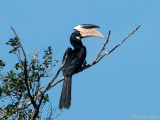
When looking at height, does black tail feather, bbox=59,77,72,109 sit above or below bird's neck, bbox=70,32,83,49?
below

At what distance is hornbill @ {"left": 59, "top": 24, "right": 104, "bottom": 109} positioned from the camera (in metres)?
7.00

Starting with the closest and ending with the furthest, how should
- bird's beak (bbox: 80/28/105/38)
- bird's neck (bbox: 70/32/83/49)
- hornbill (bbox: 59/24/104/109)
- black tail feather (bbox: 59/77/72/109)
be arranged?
1. black tail feather (bbox: 59/77/72/109)
2. hornbill (bbox: 59/24/104/109)
3. bird's beak (bbox: 80/28/105/38)
4. bird's neck (bbox: 70/32/83/49)

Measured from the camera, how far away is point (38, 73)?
5.87 m

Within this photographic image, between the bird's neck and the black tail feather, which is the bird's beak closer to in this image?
the bird's neck

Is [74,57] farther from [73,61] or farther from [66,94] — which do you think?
[66,94]

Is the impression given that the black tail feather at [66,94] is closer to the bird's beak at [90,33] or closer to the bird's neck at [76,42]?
the bird's neck at [76,42]

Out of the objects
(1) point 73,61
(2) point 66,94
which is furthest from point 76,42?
(2) point 66,94

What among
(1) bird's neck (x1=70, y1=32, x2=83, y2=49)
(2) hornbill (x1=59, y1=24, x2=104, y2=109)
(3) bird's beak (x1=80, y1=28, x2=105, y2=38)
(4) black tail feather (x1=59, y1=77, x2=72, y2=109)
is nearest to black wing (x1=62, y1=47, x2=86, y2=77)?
(2) hornbill (x1=59, y1=24, x2=104, y2=109)

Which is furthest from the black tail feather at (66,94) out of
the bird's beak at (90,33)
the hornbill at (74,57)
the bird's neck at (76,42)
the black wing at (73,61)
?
the bird's beak at (90,33)

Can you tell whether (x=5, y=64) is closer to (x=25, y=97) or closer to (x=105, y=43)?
(x=25, y=97)

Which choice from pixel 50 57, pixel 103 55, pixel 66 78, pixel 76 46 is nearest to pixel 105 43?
pixel 103 55

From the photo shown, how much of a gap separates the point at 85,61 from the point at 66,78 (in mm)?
855

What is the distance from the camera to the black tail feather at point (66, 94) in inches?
270

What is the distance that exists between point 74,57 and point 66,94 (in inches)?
41.3
